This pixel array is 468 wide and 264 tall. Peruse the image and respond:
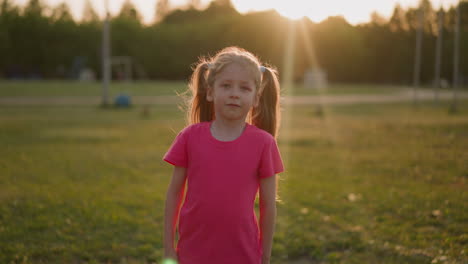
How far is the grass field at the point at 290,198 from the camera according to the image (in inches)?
167

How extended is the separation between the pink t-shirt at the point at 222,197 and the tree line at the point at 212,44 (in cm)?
6290

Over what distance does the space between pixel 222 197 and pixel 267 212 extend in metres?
0.30

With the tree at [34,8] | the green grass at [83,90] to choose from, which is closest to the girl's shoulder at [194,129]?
the green grass at [83,90]

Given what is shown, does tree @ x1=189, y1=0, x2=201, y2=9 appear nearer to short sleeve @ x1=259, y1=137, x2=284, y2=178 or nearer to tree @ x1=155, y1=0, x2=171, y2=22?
tree @ x1=155, y1=0, x2=171, y2=22

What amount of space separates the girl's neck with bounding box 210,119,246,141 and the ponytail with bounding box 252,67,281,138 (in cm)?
35

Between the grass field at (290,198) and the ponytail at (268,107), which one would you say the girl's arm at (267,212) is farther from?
the grass field at (290,198)

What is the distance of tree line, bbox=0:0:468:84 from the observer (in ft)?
208

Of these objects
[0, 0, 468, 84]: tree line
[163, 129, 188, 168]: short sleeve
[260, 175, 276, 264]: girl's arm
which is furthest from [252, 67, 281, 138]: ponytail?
[0, 0, 468, 84]: tree line

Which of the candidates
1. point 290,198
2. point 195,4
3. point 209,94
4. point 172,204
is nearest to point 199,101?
point 209,94

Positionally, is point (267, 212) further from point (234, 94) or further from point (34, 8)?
point (34, 8)

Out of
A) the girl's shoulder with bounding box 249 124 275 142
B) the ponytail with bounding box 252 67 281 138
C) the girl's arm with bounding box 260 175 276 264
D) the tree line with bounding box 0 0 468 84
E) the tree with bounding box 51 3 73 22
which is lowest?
the girl's arm with bounding box 260 175 276 264

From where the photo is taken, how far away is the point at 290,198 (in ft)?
20.1

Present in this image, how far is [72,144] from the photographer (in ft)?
34.6

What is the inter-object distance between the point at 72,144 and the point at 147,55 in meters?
59.1
